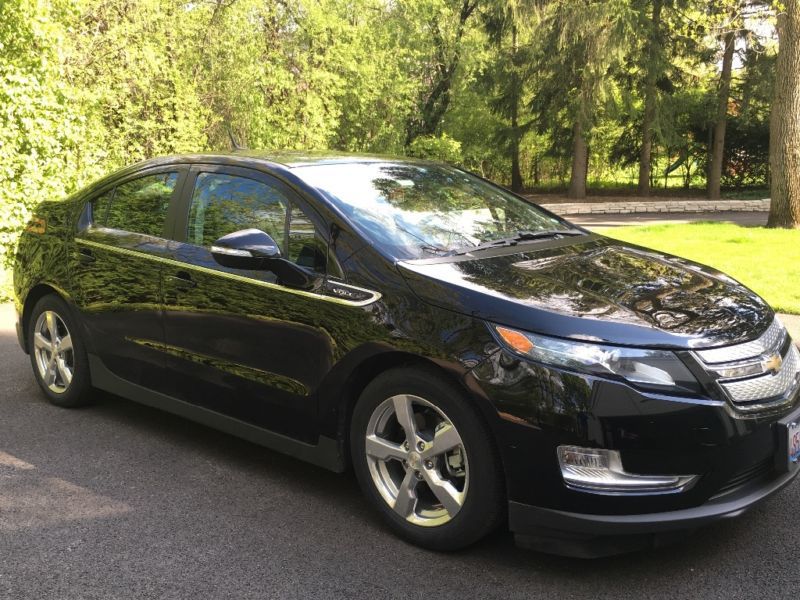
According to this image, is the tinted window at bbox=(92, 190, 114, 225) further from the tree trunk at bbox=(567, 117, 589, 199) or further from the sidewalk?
the tree trunk at bbox=(567, 117, 589, 199)

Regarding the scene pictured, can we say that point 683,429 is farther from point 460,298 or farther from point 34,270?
point 34,270

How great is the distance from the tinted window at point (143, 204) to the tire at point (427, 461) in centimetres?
184

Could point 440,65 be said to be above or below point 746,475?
above

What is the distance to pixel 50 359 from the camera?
5070 millimetres

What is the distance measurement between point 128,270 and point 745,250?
32.8 ft

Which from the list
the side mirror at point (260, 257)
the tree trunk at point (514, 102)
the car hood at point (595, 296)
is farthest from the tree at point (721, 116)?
the side mirror at point (260, 257)

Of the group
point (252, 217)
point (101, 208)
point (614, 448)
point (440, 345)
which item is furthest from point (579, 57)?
point (614, 448)

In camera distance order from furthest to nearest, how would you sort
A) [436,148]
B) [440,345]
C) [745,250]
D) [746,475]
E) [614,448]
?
[436,148] < [745,250] < [440,345] < [746,475] < [614,448]

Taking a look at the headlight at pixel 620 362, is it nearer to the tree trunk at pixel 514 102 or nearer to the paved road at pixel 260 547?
the paved road at pixel 260 547

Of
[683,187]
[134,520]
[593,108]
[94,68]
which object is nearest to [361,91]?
[593,108]

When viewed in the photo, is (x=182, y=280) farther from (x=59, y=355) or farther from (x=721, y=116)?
(x=721, y=116)

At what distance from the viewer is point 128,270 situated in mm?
4367

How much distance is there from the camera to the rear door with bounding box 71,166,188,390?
4242mm

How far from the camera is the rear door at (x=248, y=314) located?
11.4 feet
